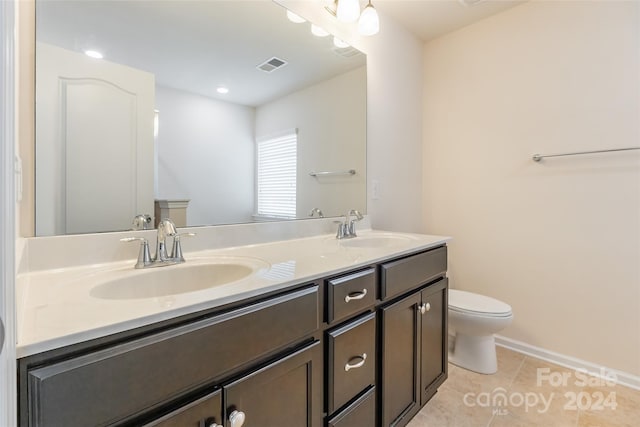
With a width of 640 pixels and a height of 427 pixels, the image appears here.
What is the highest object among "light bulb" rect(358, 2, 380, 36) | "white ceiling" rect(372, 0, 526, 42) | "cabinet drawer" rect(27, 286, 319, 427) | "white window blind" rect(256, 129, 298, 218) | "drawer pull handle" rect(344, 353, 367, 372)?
"white ceiling" rect(372, 0, 526, 42)

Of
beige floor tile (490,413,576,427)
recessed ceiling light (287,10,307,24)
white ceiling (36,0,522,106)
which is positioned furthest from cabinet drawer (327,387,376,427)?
recessed ceiling light (287,10,307,24)

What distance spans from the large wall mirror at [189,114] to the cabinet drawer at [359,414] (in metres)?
0.85

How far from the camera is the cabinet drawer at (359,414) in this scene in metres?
0.97

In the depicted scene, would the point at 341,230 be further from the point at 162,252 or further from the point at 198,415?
the point at 198,415

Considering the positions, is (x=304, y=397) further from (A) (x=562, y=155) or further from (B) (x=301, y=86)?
(A) (x=562, y=155)

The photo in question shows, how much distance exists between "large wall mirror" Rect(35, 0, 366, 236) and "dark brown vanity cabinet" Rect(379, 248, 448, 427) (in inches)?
25.9

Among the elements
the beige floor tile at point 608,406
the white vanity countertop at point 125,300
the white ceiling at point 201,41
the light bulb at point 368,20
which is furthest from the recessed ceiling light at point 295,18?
the beige floor tile at point 608,406

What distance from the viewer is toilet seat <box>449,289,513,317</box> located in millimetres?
1685

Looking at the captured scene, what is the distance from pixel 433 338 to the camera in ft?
4.75

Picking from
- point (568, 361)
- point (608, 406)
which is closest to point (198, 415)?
point (608, 406)

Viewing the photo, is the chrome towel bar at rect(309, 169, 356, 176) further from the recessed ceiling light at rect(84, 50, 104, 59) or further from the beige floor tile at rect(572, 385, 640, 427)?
the beige floor tile at rect(572, 385, 640, 427)

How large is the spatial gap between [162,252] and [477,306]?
66.6 inches

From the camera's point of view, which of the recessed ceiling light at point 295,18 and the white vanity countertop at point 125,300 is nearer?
the white vanity countertop at point 125,300

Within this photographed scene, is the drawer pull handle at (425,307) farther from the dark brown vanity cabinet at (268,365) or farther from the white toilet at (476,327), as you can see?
the white toilet at (476,327)
